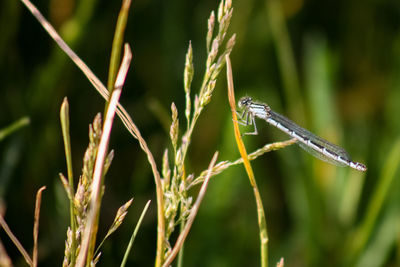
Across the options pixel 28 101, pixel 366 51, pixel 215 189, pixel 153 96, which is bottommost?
pixel 366 51

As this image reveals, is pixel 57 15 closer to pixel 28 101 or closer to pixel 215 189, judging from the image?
pixel 28 101

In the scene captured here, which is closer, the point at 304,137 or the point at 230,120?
the point at 304,137

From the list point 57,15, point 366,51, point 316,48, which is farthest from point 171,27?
point 366,51

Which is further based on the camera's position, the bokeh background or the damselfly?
the bokeh background

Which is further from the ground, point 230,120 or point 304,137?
point 230,120
